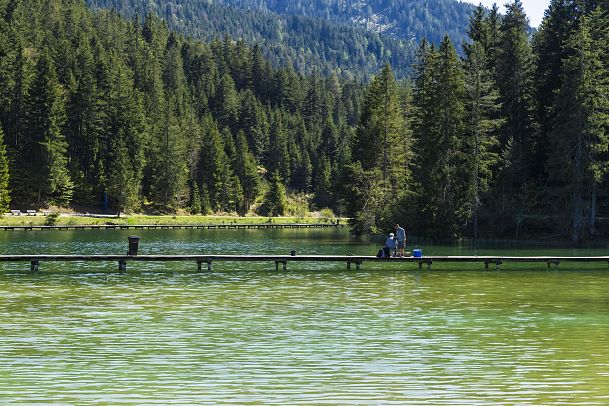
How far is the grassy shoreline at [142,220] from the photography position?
11475cm

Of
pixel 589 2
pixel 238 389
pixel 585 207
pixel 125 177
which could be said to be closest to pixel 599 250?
pixel 585 207

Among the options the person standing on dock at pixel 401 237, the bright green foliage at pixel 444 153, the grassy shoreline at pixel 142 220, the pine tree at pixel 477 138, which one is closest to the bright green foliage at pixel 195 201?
the grassy shoreline at pixel 142 220

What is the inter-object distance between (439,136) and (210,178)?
9040 cm

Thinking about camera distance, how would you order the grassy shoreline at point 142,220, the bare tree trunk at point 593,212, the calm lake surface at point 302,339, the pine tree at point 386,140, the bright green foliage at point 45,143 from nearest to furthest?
the calm lake surface at point 302,339, the bare tree trunk at point 593,212, the pine tree at point 386,140, the grassy shoreline at point 142,220, the bright green foliage at point 45,143

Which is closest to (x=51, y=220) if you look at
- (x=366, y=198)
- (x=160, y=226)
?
(x=160, y=226)

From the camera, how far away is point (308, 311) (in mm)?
30734

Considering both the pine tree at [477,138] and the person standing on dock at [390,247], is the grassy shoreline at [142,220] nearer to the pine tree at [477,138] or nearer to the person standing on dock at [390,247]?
the pine tree at [477,138]

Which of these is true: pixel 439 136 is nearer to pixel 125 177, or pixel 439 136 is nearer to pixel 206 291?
pixel 206 291

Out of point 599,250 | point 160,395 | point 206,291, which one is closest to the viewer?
point 160,395

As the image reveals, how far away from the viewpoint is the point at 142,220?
134 meters

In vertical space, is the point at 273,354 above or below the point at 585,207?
below

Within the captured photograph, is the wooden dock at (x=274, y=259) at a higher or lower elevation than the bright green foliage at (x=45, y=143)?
lower

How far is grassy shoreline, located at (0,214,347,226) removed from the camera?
115m

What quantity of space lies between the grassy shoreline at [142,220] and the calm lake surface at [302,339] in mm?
73173
